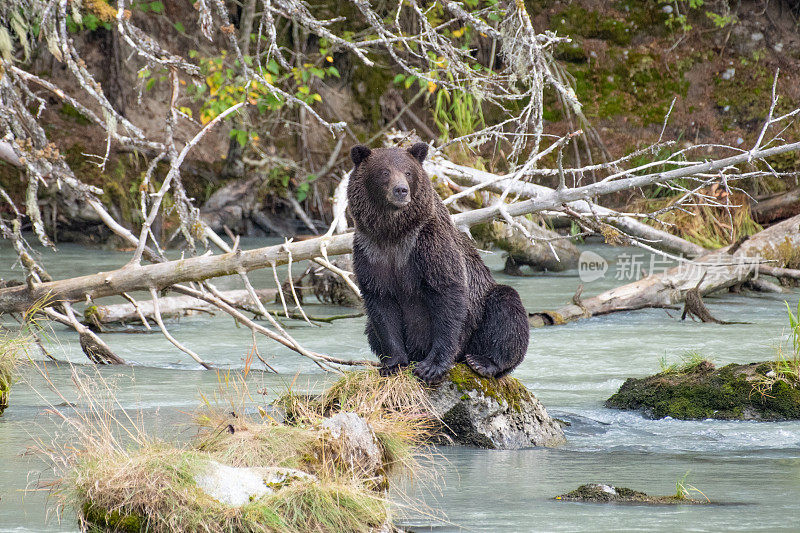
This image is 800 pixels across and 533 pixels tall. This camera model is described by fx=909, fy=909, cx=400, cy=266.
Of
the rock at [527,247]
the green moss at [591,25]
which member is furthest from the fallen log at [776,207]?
the green moss at [591,25]

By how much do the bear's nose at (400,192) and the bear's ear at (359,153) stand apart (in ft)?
1.37

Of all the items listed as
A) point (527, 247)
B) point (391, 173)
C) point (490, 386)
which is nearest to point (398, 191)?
point (391, 173)

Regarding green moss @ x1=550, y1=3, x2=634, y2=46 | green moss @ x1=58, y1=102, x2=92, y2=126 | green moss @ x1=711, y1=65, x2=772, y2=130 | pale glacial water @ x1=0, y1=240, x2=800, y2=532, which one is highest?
green moss @ x1=550, y1=3, x2=634, y2=46

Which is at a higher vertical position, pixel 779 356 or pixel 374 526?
pixel 779 356

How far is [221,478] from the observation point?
314 cm

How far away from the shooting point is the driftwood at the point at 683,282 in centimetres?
860

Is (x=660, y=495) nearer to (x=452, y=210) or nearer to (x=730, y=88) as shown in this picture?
(x=452, y=210)

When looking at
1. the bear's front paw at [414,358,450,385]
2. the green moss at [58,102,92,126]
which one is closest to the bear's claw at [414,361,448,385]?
the bear's front paw at [414,358,450,385]

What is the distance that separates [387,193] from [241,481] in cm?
180

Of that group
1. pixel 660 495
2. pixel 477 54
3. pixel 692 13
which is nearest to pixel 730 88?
pixel 692 13

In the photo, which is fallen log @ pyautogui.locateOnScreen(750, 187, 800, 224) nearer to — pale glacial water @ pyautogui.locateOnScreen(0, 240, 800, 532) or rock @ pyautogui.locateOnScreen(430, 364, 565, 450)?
pale glacial water @ pyautogui.locateOnScreen(0, 240, 800, 532)

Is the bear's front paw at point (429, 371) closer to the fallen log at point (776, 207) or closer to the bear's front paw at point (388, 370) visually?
the bear's front paw at point (388, 370)

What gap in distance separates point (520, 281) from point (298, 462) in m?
8.08

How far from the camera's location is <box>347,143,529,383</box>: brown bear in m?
4.62
